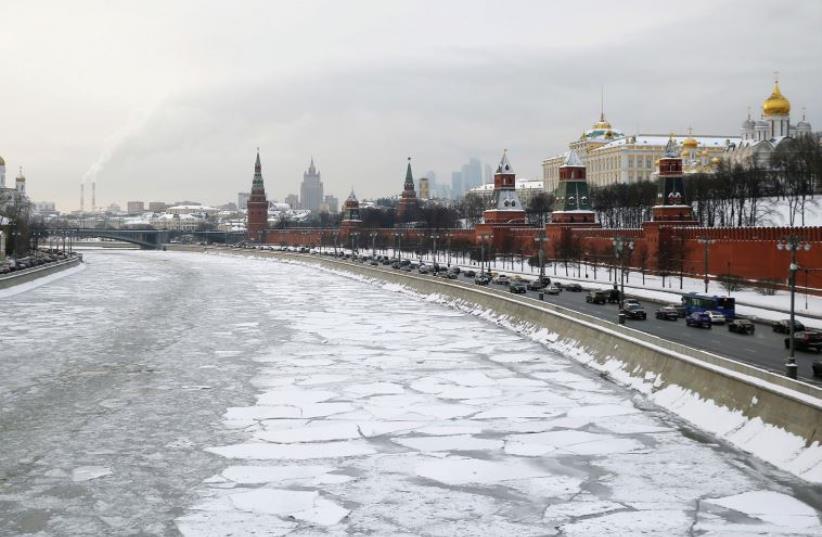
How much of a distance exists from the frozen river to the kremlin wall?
710 inches

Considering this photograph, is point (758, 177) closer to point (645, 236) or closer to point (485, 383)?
point (645, 236)

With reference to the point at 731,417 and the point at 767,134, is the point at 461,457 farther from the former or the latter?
the point at 767,134

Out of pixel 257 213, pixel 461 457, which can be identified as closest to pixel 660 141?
pixel 257 213

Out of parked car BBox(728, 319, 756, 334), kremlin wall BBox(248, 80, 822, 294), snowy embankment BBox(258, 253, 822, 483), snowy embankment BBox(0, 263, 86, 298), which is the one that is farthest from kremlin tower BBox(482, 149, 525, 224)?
snowy embankment BBox(258, 253, 822, 483)

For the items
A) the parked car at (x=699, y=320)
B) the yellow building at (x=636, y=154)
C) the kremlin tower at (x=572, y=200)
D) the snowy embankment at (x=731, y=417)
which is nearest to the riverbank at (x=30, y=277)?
the parked car at (x=699, y=320)

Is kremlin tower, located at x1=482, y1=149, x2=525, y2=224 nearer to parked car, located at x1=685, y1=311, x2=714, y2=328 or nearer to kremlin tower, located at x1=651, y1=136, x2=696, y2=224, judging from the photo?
kremlin tower, located at x1=651, y1=136, x2=696, y2=224

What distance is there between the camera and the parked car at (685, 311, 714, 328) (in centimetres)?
3312

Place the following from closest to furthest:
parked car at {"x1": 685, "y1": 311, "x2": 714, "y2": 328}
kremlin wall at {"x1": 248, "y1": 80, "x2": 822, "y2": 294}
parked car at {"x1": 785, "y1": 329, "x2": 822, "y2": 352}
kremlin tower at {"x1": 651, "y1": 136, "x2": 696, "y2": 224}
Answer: parked car at {"x1": 785, "y1": 329, "x2": 822, "y2": 352} < parked car at {"x1": 685, "y1": 311, "x2": 714, "y2": 328} < kremlin wall at {"x1": 248, "y1": 80, "x2": 822, "y2": 294} < kremlin tower at {"x1": 651, "y1": 136, "x2": 696, "y2": 224}

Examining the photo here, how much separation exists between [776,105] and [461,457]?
358 ft

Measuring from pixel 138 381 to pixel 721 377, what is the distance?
45.1 ft

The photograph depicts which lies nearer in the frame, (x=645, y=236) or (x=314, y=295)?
(x=314, y=295)

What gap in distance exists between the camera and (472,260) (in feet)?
291

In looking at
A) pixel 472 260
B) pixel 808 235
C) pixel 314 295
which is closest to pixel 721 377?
pixel 808 235

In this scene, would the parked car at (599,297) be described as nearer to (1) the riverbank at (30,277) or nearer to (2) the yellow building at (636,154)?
(1) the riverbank at (30,277)
